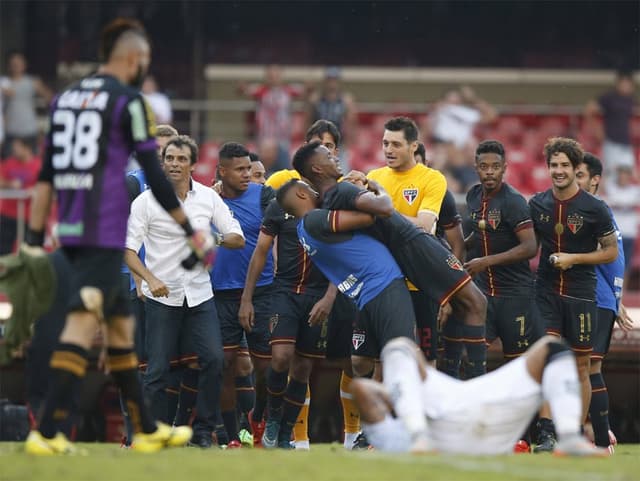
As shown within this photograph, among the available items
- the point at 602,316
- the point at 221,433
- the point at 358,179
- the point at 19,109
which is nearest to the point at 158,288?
the point at 358,179

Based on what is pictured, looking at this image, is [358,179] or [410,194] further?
[410,194]

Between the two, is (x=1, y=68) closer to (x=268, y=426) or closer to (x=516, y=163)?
(x=516, y=163)

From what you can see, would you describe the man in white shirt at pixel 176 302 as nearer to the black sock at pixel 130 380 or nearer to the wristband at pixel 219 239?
the wristband at pixel 219 239

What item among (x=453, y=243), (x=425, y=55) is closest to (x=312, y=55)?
(x=425, y=55)

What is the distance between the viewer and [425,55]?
2477cm

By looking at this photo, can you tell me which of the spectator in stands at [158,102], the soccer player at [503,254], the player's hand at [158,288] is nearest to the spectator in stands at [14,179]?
the spectator in stands at [158,102]

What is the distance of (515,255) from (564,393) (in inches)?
147

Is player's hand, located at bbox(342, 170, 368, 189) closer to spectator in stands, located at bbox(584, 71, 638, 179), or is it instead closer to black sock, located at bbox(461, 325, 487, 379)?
black sock, located at bbox(461, 325, 487, 379)

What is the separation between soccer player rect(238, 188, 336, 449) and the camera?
11.4 metres

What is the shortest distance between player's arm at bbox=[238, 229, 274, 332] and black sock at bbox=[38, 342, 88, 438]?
351 centimetres

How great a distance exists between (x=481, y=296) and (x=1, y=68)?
46.8 feet

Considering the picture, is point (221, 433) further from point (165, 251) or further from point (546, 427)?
point (546, 427)

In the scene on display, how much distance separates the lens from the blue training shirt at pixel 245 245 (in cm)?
1202

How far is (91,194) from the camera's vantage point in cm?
805
